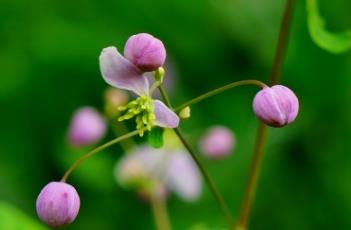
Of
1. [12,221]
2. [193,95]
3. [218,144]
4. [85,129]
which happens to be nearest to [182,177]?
[193,95]

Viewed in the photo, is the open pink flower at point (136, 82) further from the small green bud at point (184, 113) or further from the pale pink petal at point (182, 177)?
the pale pink petal at point (182, 177)

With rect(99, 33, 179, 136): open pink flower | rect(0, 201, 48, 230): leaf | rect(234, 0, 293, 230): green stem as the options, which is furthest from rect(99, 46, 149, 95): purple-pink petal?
rect(0, 201, 48, 230): leaf

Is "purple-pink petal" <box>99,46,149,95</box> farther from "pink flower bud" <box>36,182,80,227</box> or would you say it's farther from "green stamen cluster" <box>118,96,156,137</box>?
"pink flower bud" <box>36,182,80,227</box>

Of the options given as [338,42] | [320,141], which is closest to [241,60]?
[320,141]

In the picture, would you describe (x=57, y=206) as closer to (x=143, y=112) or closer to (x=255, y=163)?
(x=143, y=112)

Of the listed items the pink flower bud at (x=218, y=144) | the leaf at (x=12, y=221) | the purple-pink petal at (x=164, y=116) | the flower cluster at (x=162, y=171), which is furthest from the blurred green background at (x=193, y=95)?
the purple-pink petal at (x=164, y=116)
